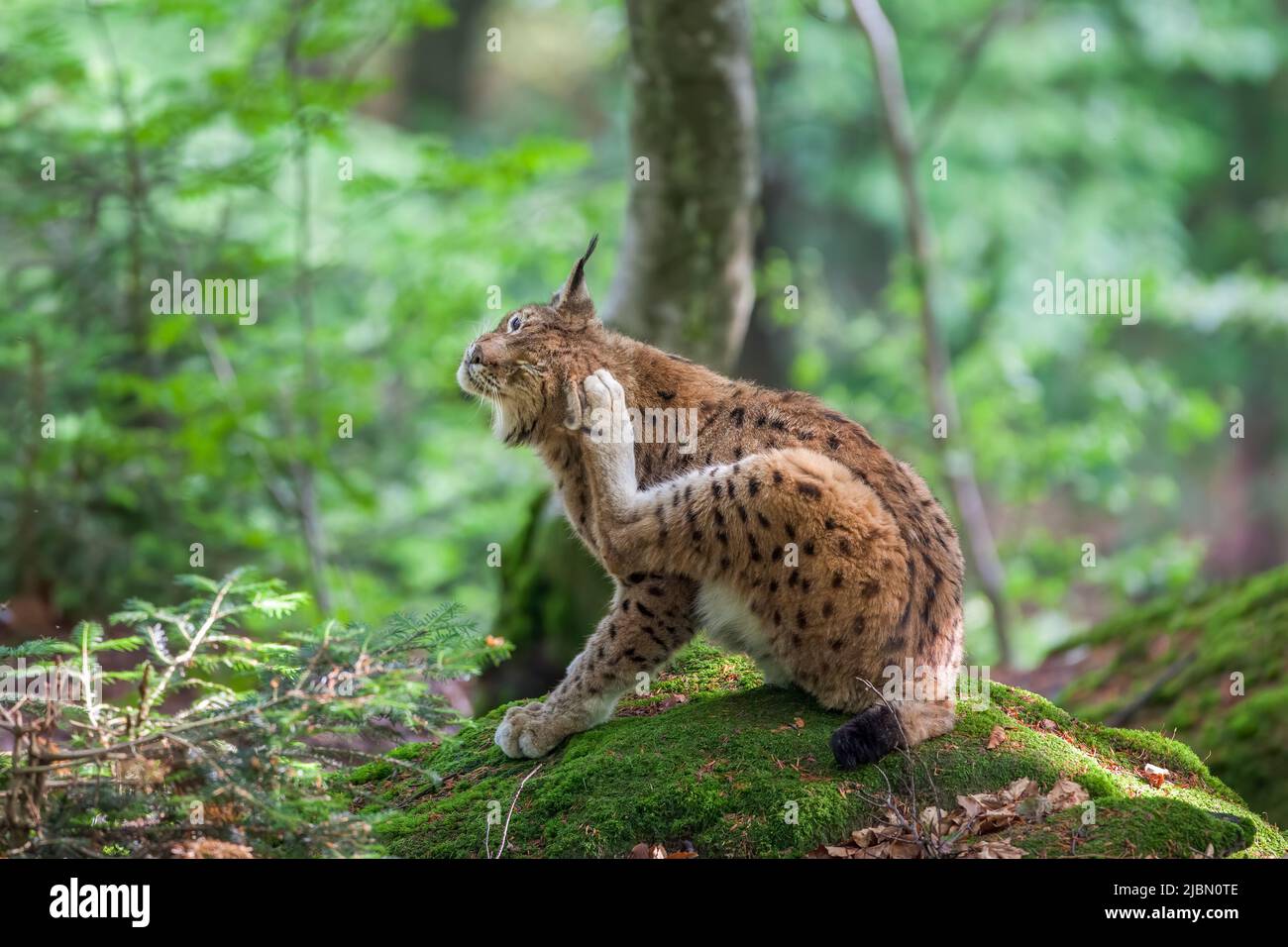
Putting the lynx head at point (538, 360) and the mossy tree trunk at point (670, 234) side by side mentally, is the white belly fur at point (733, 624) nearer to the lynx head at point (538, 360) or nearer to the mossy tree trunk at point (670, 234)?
the lynx head at point (538, 360)

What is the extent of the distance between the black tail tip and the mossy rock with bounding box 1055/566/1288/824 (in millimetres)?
2079

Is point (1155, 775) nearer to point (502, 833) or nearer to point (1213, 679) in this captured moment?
point (1213, 679)

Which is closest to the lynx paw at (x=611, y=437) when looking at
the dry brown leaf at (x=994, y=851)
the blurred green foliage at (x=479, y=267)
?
the blurred green foliage at (x=479, y=267)

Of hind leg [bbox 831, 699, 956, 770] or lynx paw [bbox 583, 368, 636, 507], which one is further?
lynx paw [bbox 583, 368, 636, 507]

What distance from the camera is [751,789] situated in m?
3.97

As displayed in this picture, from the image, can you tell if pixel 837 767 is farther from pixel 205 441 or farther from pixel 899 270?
pixel 899 270

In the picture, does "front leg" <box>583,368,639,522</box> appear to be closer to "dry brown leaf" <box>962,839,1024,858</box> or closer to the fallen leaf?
"dry brown leaf" <box>962,839,1024,858</box>

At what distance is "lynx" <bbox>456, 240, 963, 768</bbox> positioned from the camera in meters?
4.23

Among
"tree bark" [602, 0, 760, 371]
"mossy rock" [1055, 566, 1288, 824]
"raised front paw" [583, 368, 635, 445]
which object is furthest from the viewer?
"tree bark" [602, 0, 760, 371]

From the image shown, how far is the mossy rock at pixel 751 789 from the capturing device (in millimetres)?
3846

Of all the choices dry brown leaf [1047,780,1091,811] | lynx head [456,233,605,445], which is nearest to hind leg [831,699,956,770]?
dry brown leaf [1047,780,1091,811]

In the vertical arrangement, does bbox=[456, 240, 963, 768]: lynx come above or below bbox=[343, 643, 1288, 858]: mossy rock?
above

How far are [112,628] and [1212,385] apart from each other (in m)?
14.0

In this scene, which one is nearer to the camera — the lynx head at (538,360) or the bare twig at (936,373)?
the lynx head at (538,360)
